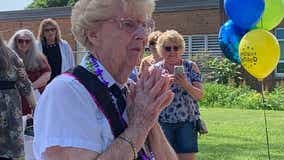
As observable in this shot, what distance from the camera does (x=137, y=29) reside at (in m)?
2.59

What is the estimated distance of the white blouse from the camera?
7.88 ft

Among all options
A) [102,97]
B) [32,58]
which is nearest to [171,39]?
[32,58]

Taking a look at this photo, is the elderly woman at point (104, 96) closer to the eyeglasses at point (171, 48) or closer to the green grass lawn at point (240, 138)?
the eyeglasses at point (171, 48)

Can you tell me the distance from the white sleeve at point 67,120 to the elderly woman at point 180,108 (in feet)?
12.7

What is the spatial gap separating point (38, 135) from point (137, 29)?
1.95ft

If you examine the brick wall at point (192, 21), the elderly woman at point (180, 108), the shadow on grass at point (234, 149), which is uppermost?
the brick wall at point (192, 21)

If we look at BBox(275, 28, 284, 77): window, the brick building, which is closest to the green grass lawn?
BBox(275, 28, 284, 77): window

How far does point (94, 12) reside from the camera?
8.41 ft

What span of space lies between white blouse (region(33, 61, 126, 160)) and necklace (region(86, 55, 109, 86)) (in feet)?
0.31

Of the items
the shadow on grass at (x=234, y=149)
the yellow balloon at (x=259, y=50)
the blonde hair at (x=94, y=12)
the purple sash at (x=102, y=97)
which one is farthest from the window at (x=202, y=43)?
the purple sash at (x=102, y=97)

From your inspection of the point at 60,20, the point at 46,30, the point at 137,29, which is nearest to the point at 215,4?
the point at 60,20

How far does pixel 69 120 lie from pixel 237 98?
17.5 meters

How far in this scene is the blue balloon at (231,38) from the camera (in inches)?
280

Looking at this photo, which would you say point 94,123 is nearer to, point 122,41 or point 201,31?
point 122,41
